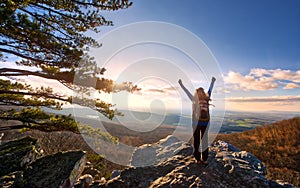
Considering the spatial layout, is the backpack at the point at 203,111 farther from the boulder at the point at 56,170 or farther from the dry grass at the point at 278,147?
the dry grass at the point at 278,147

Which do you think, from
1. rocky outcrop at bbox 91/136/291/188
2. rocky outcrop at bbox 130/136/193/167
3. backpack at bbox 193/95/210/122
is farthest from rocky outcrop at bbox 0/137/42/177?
backpack at bbox 193/95/210/122

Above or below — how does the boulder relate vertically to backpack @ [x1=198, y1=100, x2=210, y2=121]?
below

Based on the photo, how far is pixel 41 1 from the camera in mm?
8695

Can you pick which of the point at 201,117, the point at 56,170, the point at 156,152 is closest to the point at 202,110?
the point at 201,117

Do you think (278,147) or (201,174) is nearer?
(201,174)

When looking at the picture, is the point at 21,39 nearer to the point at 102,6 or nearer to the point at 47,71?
the point at 47,71

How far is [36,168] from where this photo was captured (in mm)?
7082

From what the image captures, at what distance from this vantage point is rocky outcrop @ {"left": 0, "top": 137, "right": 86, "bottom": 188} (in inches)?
247

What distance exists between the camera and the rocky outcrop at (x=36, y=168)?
6275 millimetres

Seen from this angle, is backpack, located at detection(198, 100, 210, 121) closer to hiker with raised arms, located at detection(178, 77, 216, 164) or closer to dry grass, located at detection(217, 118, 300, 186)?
hiker with raised arms, located at detection(178, 77, 216, 164)

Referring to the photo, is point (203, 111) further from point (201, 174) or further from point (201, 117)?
point (201, 174)

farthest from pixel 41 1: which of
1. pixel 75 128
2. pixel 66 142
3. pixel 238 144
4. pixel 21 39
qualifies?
pixel 238 144

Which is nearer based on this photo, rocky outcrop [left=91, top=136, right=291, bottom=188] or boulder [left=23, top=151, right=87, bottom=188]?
rocky outcrop [left=91, top=136, right=291, bottom=188]

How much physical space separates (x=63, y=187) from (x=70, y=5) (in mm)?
7534
